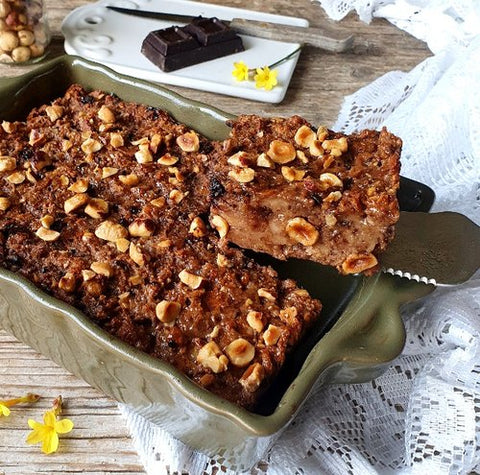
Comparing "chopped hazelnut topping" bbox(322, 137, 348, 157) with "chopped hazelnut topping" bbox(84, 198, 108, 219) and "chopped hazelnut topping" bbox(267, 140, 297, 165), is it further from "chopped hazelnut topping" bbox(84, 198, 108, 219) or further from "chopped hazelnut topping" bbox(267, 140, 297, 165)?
"chopped hazelnut topping" bbox(84, 198, 108, 219)

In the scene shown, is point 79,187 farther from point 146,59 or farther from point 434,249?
point 146,59

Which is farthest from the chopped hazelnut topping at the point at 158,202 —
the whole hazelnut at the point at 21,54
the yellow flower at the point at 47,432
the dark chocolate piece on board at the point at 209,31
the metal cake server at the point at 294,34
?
the metal cake server at the point at 294,34

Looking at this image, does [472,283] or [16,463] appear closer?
[16,463]

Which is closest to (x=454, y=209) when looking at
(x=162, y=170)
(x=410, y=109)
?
(x=410, y=109)

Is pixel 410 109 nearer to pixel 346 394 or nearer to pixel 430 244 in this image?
pixel 430 244

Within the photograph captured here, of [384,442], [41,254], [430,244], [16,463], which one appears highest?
[430,244]

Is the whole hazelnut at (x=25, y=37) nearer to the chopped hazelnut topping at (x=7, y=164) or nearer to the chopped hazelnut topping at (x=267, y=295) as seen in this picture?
the chopped hazelnut topping at (x=7, y=164)
